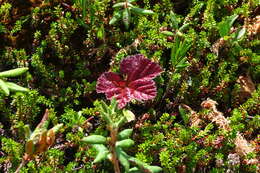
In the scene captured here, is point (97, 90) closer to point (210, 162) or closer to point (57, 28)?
point (57, 28)

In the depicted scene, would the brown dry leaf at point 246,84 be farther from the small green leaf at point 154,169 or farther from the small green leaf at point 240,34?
the small green leaf at point 154,169

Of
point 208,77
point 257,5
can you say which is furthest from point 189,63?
point 257,5

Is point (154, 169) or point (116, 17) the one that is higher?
point (116, 17)

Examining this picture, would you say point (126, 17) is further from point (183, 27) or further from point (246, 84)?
point (246, 84)

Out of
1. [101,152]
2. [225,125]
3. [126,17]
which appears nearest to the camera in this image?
[101,152]

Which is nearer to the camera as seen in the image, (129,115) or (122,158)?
(122,158)

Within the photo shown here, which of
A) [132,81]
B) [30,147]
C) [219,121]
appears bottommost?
[219,121]

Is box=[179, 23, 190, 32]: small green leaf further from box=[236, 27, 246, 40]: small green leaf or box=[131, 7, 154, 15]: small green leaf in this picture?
box=[236, 27, 246, 40]: small green leaf

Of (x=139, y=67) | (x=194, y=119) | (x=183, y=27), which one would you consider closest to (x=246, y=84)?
(x=194, y=119)

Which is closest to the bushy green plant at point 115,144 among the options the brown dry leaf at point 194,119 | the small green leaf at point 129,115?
the small green leaf at point 129,115
